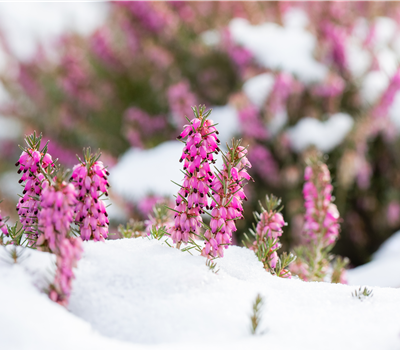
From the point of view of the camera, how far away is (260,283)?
1.31 m

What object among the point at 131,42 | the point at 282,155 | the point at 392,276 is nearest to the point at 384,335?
the point at 392,276

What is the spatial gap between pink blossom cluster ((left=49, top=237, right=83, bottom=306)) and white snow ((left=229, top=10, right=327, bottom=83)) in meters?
3.15

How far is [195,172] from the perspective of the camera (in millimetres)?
1255

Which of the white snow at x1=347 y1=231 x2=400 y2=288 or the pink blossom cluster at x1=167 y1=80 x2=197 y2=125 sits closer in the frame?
the white snow at x1=347 y1=231 x2=400 y2=288

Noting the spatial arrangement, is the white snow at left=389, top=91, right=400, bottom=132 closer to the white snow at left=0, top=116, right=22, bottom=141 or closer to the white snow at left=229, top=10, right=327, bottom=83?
the white snow at left=229, top=10, right=327, bottom=83

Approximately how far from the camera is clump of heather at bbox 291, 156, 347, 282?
1820 millimetres

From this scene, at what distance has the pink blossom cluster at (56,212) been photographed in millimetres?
1069

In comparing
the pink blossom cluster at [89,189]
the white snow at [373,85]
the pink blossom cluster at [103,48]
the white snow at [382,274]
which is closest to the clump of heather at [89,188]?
the pink blossom cluster at [89,189]

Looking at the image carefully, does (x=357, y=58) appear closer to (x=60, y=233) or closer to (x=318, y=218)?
(x=318, y=218)

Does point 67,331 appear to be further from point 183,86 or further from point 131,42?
point 131,42

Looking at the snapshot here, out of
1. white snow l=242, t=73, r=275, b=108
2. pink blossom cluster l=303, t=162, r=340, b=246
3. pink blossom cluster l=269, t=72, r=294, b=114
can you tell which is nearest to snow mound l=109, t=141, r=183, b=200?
white snow l=242, t=73, r=275, b=108

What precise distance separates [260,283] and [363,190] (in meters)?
3.00

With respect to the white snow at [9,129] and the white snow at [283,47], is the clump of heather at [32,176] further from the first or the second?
the white snow at [9,129]

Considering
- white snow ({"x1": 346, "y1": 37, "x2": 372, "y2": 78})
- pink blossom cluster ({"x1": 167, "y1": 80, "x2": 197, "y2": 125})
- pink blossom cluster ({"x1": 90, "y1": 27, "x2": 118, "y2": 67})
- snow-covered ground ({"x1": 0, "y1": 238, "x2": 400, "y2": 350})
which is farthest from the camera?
pink blossom cluster ({"x1": 90, "y1": 27, "x2": 118, "y2": 67})
